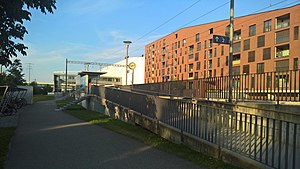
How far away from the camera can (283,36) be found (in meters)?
44.9

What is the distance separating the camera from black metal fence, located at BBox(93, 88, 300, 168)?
179 inches

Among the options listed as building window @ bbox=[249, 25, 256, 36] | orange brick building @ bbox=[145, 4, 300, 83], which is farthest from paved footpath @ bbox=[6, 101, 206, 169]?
building window @ bbox=[249, 25, 256, 36]

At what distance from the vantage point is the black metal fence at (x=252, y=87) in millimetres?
9334

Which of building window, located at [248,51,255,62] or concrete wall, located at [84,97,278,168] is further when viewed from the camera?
building window, located at [248,51,255,62]

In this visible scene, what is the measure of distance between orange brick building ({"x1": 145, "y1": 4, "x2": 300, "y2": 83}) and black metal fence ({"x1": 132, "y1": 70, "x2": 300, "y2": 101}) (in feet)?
54.7

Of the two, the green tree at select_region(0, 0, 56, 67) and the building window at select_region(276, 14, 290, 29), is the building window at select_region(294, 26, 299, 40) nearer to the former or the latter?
the building window at select_region(276, 14, 290, 29)

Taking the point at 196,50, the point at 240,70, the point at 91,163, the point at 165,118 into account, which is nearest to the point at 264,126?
the point at 91,163

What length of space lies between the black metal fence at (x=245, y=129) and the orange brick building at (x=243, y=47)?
2327 cm

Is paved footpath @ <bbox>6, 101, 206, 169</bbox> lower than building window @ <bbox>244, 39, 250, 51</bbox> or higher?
lower

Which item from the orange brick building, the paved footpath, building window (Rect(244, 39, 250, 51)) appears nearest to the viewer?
the paved footpath

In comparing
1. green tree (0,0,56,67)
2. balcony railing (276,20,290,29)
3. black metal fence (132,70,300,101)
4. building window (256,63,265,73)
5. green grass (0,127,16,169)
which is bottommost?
green grass (0,127,16,169)

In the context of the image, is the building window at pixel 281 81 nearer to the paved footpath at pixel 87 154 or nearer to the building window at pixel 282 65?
the paved footpath at pixel 87 154

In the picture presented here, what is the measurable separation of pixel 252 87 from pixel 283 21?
39918mm

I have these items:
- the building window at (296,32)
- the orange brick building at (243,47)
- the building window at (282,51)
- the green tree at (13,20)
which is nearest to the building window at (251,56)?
the orange brick building at (243,47)
